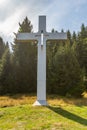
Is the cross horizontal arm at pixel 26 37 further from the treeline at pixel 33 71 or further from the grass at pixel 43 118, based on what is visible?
the treeline at pixel 33 71

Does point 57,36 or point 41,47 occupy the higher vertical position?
point 57,36

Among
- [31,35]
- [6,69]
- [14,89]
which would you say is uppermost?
[31,35]

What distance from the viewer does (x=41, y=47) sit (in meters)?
14.5

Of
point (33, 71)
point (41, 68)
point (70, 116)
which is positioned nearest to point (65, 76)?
point (33, 71)

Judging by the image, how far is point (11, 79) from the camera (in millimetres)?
27906

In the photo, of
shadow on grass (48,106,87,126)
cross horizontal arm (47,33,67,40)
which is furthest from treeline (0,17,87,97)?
shadow on grass (48,106,87,126)

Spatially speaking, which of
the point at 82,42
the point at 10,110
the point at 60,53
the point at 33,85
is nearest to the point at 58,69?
the point at 60,53

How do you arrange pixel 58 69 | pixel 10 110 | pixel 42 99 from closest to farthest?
pixel 10 110 < pixel 42 99 < pixel 58 69

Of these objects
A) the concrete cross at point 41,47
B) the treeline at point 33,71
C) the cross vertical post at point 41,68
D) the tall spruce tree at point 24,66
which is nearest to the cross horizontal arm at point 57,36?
the concrete cross at point 41,47

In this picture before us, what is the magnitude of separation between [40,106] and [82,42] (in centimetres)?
3544

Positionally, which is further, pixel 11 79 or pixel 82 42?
pixel 82 42

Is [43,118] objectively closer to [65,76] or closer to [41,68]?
[41,68]

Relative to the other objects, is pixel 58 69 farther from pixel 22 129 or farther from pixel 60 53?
pixel 22 129

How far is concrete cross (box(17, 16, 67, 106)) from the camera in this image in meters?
14.1
